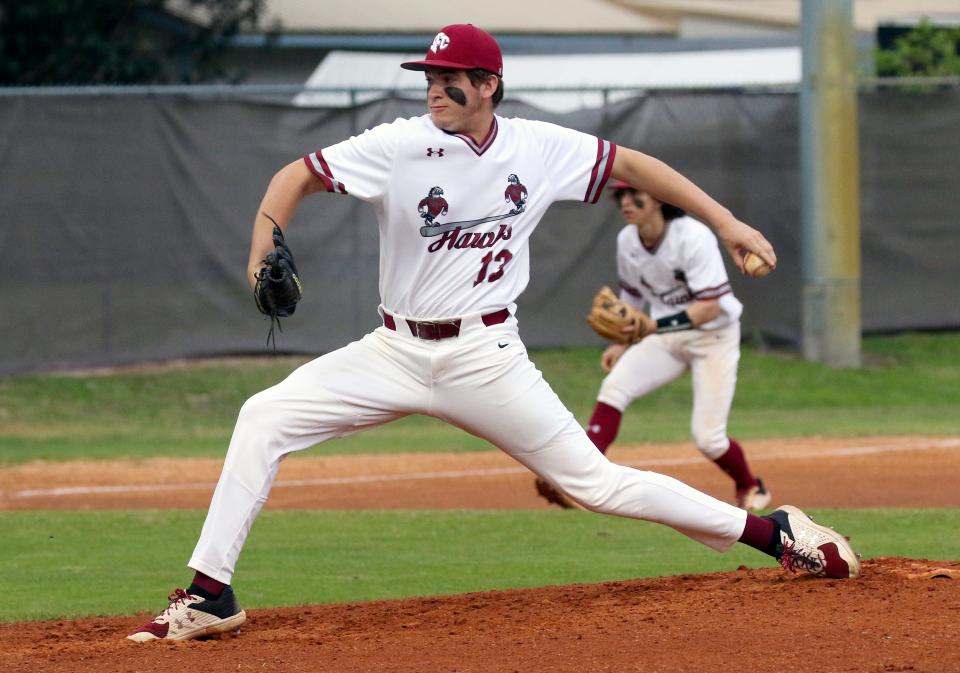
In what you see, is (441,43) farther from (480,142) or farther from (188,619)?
(188,619)

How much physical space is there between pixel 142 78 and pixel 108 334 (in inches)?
224

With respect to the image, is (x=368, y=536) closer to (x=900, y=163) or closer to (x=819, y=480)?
(x=819, y=480)

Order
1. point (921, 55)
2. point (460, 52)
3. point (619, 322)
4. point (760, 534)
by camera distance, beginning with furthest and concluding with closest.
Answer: point (921, 55) < point (619, 322) < point (760, 534) < point (460, 52)

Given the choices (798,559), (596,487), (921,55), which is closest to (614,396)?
(798,559)

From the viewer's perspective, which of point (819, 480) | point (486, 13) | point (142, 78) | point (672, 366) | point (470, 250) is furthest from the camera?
point (486, 13)

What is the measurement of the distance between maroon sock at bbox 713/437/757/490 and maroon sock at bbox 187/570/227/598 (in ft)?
14.0

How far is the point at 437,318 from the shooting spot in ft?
17.2

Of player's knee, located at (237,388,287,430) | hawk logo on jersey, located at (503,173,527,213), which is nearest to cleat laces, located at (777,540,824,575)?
hawk logo on jersey, located at (503,173,527,213)

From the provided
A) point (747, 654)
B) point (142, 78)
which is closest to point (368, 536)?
point (747, 654)

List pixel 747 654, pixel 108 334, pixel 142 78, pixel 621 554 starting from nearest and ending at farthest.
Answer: pixel 747 654, pixel 621 554, pixel 108 334, pixel 142 78

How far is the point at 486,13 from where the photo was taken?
23656mm

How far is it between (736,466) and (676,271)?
46.5 inches

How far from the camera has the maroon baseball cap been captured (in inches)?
206

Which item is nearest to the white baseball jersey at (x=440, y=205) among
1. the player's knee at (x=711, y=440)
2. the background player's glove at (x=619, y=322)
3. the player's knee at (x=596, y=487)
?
the player's knee at (x=596, y=487)
